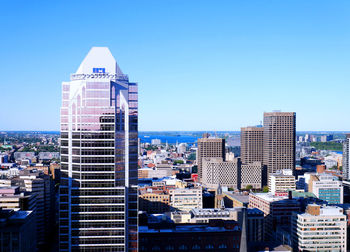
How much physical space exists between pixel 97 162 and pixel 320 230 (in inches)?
2119

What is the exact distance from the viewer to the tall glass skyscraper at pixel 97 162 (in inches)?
2889

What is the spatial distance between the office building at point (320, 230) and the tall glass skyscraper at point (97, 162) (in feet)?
136

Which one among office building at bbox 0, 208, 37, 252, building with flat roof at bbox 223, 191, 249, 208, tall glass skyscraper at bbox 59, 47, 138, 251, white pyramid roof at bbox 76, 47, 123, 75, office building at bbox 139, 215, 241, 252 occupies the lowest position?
building with flat roof at bbox 223, 191, 249, 208

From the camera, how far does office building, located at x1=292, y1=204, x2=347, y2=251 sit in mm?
98062

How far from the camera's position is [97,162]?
7381 centimetres

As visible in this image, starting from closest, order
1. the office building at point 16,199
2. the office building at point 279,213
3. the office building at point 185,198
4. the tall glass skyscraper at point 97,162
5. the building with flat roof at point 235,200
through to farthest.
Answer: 1. the tall glass skyscraper at point 97,162
2. the office building at point 16,199
3. the office building at point 279,213
4. the office building at point 185,198
5. the building with flat roof at point 235,200

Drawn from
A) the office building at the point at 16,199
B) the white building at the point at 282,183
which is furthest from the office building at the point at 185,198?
the office building at the point at 16,199

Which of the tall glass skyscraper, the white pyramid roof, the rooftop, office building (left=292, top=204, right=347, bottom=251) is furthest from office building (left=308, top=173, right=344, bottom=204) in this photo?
the white pyramid roof

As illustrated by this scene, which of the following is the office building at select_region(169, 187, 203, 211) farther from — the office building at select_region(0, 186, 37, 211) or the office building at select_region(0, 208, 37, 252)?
the office building at select_region(0, 208, 37, 252)

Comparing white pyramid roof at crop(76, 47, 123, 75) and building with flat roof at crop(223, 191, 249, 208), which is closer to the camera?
white pyramid roof at crop(76, 47, 123, 75)

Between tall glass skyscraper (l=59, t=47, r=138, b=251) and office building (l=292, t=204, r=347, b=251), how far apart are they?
41536 mm

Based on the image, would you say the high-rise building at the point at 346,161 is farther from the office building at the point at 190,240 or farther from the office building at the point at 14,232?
the office building at the point at 14,232

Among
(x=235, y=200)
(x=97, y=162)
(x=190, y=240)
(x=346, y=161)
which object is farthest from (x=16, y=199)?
(x=346, y=161)

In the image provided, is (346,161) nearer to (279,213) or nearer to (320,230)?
(279,213)
